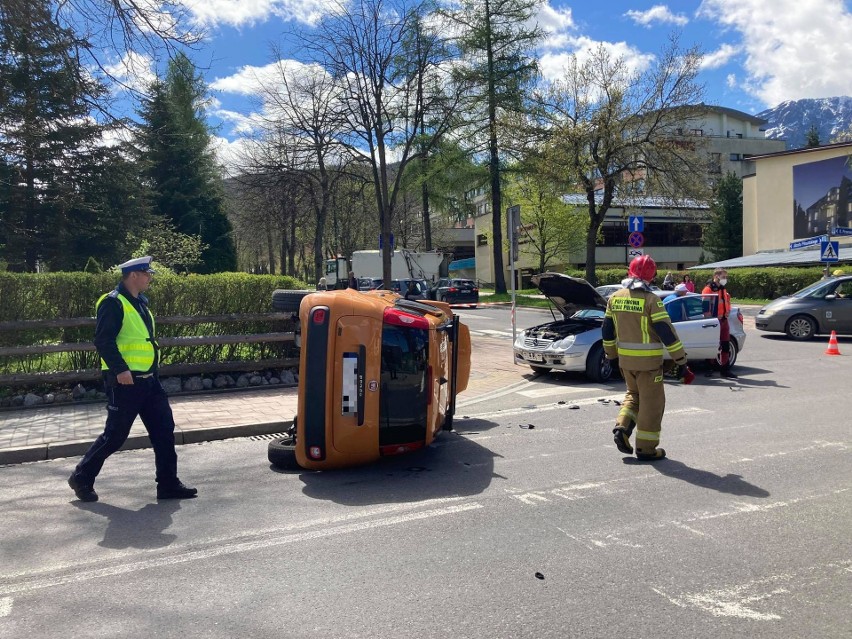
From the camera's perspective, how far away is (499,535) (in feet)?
14.7

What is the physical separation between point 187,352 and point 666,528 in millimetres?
7987

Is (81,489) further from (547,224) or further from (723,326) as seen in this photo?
(547,224)

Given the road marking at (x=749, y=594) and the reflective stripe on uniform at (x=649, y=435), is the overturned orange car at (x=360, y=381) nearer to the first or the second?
the reflective stripe on uniform at (x=649, y=435)

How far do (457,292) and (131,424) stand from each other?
1120 inches

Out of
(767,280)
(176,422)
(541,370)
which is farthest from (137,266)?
(767,280)

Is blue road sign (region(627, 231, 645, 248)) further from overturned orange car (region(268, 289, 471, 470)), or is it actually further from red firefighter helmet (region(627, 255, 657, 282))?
overturned orange car (region(268, 289, 471, 470))

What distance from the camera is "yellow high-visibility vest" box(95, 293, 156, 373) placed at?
536 centimetres

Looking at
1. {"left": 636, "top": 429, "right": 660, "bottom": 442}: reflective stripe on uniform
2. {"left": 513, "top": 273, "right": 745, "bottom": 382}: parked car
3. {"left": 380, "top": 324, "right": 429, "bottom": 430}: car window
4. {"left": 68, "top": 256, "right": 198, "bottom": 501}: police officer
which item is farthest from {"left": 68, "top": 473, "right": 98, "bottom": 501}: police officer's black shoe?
{"left": 513, "top": 273, "right": 745, "bottom": 382}: parked car

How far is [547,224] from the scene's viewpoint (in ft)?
161

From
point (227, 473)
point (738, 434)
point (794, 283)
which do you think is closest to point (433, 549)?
point (227, 473)

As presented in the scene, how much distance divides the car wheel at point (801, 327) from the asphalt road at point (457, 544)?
1118 centimetres

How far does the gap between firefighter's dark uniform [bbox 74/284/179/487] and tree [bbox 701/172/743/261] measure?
177 ft

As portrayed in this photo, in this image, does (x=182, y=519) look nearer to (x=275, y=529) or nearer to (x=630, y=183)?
(x=275, y=529)

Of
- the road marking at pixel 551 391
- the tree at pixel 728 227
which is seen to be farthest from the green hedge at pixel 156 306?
the tree at pixel 728 227
